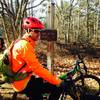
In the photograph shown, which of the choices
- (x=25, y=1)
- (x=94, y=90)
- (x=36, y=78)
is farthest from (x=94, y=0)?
(x=36, y=78)

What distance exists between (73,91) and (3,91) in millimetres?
3019

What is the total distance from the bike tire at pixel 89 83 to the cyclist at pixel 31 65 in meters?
2.16

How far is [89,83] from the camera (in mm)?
8453

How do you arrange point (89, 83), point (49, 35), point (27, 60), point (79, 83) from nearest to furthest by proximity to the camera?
1. point (27, 60)
2. point (79, 83)
3. point (49, 35)
4. point (89, 83)

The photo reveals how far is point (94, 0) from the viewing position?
53.4 m

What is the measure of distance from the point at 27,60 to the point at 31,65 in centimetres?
9

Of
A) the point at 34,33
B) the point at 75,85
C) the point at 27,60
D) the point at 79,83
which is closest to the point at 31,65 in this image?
the point at 27,60

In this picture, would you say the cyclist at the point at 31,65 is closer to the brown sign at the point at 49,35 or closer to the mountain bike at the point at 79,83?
the mountain bike at the point at 79,83

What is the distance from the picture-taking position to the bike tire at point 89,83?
7149 millimetres

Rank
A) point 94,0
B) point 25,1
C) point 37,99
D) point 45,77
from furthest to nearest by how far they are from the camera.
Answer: point 94,0
point 25,1
point 37,99
point 45,77

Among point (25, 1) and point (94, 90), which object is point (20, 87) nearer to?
point (94, 90)

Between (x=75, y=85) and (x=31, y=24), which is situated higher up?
(x=31, y=24)

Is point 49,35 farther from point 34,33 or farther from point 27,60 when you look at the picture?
point 27,60

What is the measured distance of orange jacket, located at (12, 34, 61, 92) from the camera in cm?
441
